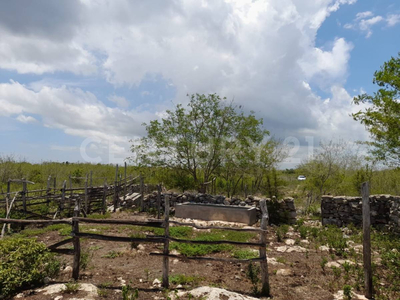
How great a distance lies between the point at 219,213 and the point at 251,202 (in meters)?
2.15

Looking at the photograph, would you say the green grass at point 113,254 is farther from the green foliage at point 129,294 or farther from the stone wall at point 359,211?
the stone wall at point 359,211

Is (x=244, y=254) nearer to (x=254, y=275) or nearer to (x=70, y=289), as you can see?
(x=254, y=275)

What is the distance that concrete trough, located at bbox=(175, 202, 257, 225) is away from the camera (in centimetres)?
1175

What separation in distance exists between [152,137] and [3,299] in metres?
14.1

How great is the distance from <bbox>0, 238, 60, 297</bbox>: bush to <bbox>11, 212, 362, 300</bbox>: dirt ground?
258 millimetres

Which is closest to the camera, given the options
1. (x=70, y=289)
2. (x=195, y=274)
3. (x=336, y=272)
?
(x=70, y=289)

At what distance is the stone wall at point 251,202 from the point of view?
11953 mm

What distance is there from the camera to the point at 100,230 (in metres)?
9.71

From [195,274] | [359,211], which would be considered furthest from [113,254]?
[359,211]

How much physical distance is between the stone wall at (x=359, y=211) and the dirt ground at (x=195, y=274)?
4.54 metres

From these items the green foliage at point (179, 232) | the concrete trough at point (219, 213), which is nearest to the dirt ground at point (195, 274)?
the green foliage at point (179, 232)

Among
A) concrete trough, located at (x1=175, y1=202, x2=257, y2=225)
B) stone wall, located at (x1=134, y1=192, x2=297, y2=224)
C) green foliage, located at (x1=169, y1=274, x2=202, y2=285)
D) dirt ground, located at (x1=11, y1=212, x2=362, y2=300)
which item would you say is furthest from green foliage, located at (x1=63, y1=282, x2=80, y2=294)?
stone wall, located at (x1=134, y1=192, x2=297, y2=224)

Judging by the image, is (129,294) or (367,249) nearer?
(129,294)

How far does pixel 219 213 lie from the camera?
480 inches
